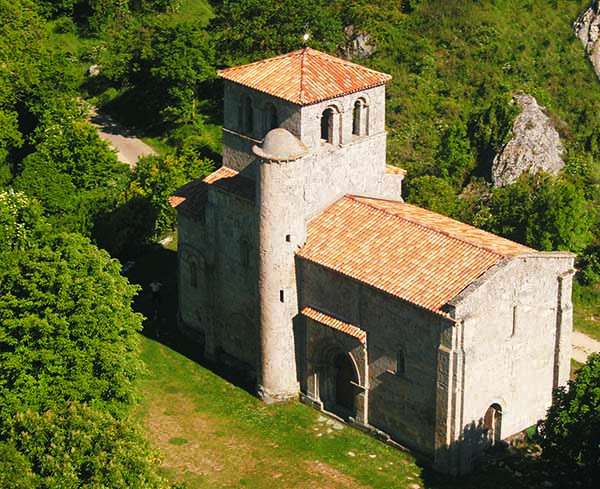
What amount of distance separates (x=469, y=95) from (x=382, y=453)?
37.9 meters

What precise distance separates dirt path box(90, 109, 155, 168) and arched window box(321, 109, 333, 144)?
2822 centimetres

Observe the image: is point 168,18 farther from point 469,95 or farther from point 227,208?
point 227,208

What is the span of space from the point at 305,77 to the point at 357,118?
3439 mm

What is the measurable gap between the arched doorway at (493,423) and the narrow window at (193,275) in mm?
17379

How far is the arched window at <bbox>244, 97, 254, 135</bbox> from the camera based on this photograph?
6312 cm

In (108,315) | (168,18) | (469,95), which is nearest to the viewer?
(108,315)

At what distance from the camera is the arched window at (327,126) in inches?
2426

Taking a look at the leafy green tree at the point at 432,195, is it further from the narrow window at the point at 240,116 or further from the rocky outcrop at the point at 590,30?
the rocky outcrop at the point at 590,30

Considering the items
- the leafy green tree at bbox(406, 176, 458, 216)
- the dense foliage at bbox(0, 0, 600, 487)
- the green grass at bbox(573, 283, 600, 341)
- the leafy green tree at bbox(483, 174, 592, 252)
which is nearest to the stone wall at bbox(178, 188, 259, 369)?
the dense foliage at bbox(0, 0, 600, 487)

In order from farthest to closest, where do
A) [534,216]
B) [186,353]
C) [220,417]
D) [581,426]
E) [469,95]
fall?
[469,95] → [534,216] → [186,353] → [220,417] → [581,426]

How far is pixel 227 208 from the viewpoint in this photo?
64.1 metres

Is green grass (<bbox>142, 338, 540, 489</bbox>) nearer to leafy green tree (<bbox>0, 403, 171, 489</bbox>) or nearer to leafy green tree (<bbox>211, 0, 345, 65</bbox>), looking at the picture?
leafy green tree (<bbox>0, 403, 171, 489</bbox>)

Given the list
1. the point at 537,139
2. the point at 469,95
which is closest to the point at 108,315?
the point at 537,139

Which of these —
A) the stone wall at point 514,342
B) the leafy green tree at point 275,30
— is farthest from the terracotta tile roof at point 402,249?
the leafy green tree at point 275,30
